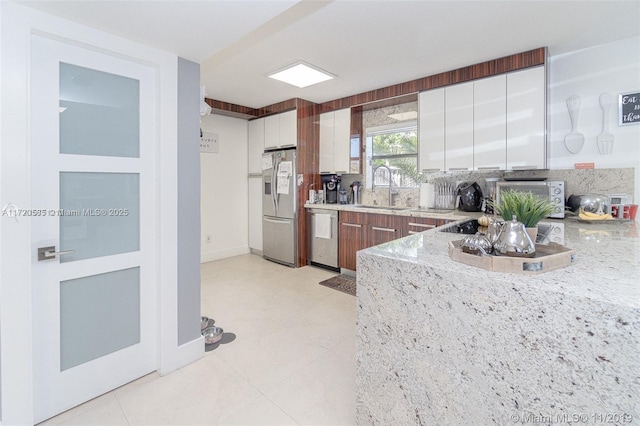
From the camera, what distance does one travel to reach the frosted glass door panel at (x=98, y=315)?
1.71 metres

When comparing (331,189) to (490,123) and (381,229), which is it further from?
(490,123)

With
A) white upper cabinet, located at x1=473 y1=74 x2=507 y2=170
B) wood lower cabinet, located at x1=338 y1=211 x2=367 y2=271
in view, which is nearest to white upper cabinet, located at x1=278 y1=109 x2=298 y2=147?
wood lower cabinet, located at x1=338 y1=211 x2=367 y2=271

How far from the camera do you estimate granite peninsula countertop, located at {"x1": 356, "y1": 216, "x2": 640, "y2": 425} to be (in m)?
0.83

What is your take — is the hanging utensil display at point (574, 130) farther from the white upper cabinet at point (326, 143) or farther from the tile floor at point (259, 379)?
the white upper cabinet at point (326, 143)

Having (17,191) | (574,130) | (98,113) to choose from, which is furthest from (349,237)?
(17,191)

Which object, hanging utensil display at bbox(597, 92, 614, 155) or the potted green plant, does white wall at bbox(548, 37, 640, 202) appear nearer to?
hanging utensil display at bbox(597, 92, 614, 155)

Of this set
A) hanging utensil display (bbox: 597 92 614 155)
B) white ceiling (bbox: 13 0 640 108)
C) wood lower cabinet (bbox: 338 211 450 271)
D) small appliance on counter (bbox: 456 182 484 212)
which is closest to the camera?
white ceiling (bbox: 13 0 640 108)

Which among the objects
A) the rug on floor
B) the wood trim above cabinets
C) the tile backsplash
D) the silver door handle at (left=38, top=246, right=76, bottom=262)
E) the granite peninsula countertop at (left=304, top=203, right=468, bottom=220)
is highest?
the wood trim above cabinets

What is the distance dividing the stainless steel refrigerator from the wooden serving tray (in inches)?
135

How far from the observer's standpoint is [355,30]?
2410 mm

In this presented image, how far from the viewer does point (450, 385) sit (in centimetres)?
111

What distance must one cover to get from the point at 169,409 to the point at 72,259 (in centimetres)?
101

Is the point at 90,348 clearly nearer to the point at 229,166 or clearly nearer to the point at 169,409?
the point at 169,409

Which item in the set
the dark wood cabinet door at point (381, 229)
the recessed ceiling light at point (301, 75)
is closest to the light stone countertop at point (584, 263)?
the dark wood cabinet door at point (381, 229)
